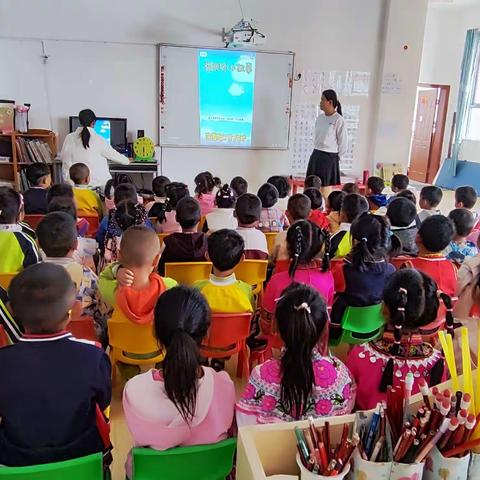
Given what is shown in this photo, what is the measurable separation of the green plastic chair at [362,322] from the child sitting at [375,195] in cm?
198

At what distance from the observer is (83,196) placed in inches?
147

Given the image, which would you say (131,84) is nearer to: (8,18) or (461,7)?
(8,18)

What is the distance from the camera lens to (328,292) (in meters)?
2.27

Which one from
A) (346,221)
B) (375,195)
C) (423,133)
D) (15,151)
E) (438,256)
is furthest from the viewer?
(423,133)

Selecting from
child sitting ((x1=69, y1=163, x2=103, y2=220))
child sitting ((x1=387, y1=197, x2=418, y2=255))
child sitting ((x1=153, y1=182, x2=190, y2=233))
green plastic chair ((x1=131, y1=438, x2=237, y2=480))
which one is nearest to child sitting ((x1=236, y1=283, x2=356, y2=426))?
green plastic chair ((x1=131, y1=438, x2=237, y2=480))

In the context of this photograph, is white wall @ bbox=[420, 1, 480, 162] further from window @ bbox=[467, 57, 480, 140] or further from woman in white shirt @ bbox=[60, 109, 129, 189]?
woman in white shirt @ bbox=[60, 109, 129, 189]

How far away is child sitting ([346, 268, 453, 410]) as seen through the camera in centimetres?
149

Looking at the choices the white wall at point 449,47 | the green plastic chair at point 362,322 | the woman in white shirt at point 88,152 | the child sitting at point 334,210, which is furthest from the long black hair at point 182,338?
the white wall at point 449,47

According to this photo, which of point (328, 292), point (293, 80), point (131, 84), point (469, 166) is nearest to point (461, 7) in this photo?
point (469, 166)

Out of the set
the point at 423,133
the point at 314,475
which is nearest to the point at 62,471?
the point at 314,475

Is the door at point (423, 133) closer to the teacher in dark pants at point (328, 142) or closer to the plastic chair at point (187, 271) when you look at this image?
the teacher in dark pants at point (328, 142)

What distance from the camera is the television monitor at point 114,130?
18.4ft

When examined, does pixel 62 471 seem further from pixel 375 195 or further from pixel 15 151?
pixel 15 151

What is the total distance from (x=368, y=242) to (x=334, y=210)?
1.47 m
